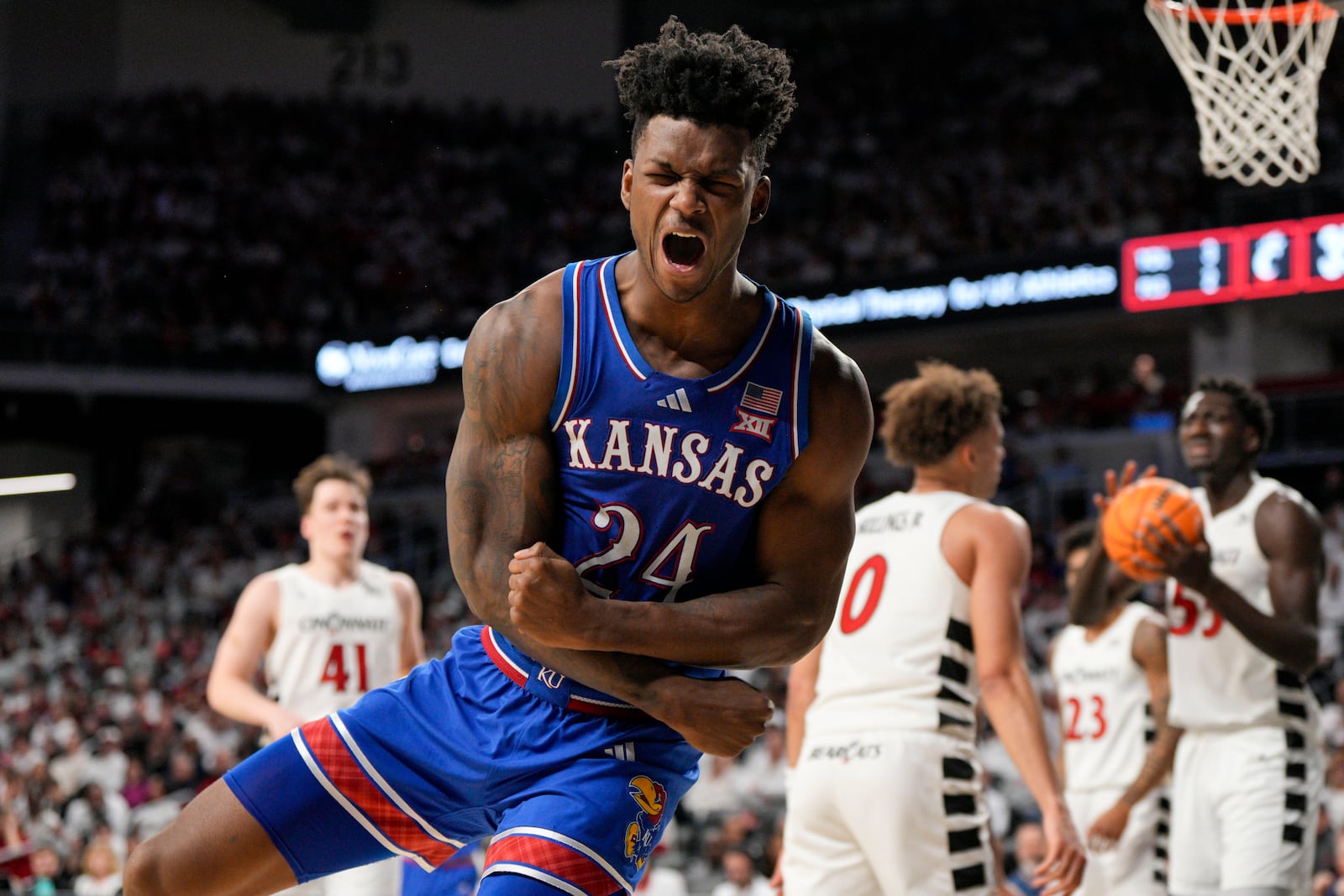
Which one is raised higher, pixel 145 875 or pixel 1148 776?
pixel 145 875

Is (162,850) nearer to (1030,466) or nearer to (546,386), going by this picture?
(546,386)

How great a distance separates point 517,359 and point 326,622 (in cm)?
375

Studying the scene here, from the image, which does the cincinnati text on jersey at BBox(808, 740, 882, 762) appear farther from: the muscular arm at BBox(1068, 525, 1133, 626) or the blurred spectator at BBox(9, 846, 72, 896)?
the blurred spectator at BBox(9, 846, 72, 896)

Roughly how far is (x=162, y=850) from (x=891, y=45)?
81.9ft

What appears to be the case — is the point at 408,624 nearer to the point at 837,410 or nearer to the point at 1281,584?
the point at 1281,584

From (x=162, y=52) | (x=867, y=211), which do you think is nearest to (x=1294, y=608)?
(x=867, y=211)

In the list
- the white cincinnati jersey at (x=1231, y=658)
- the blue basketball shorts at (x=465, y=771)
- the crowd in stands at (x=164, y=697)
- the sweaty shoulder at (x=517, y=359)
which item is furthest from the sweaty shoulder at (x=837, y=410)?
the crowd in stands at (x=164, y=697)

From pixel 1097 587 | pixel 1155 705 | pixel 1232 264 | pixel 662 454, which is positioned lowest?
pixel 1155 705

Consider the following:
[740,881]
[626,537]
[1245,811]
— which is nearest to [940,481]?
[1245,811]

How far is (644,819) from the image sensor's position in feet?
9.85

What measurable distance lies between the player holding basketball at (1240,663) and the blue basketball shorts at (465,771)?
266 cm

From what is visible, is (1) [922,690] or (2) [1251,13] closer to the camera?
(1) [922,690]

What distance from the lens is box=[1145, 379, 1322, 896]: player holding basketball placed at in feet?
16.6

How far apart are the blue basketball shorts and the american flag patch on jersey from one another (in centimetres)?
68
